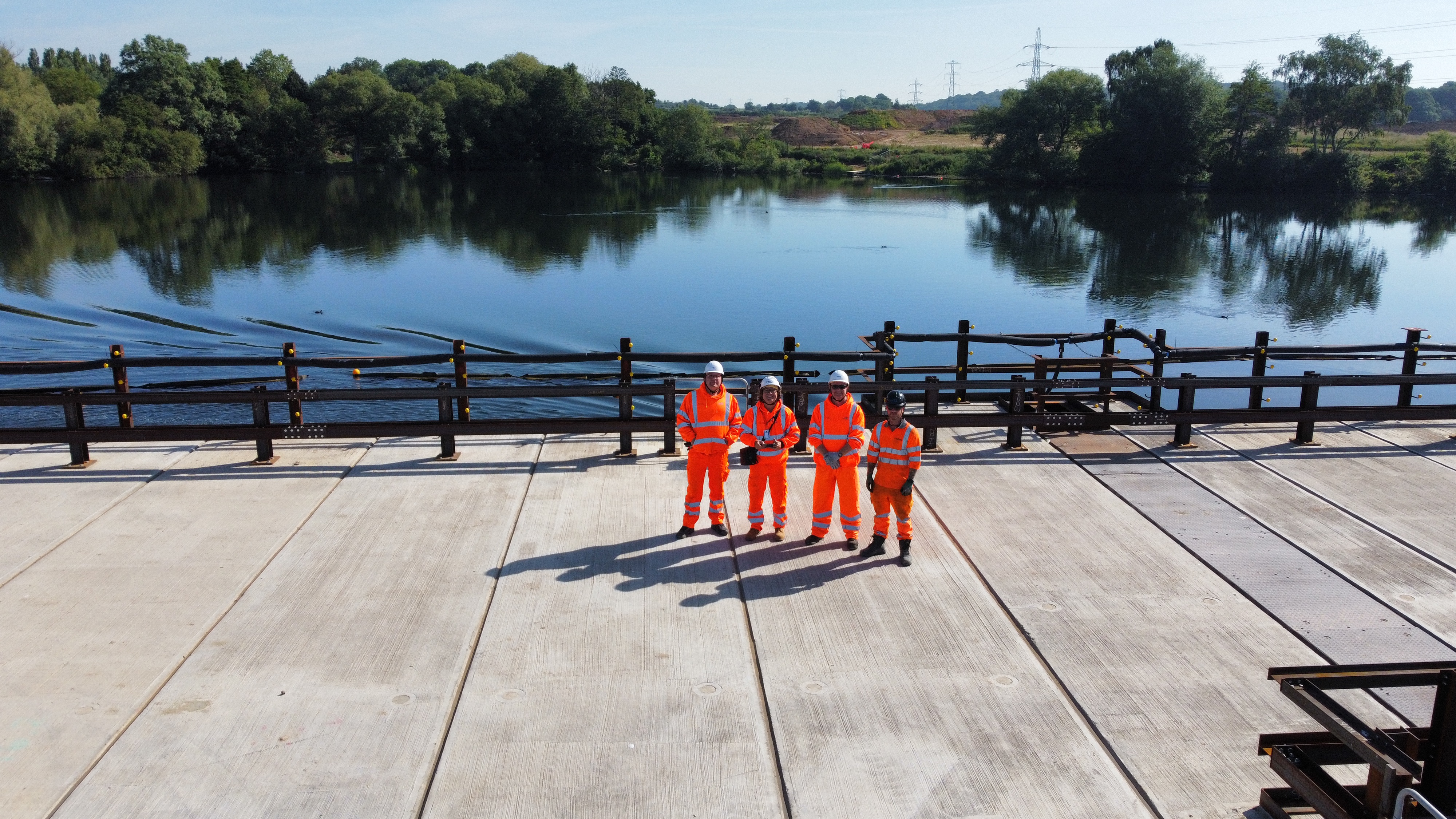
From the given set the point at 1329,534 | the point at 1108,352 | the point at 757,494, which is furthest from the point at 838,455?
the point at 1108,352

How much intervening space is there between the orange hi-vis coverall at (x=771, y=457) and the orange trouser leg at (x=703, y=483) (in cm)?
25

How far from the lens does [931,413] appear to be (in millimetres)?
11133

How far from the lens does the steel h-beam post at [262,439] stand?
10.6 meters

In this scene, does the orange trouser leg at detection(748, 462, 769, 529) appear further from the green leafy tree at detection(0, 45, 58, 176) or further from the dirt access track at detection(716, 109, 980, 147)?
the dirt access track at detection(716, 109, 980, 147)

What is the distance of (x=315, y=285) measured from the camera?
38031mm

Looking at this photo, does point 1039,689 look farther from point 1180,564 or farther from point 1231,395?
point 1231,395

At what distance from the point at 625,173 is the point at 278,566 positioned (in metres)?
94.5

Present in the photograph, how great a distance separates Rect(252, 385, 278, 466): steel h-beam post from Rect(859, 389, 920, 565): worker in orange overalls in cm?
620

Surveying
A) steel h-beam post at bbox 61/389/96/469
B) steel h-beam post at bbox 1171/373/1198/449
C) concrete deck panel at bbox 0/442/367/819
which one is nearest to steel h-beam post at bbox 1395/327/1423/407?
steel h-beam post at bbox 1171/373/1198/449

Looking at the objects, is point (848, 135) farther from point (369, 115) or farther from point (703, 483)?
point (703, 483)

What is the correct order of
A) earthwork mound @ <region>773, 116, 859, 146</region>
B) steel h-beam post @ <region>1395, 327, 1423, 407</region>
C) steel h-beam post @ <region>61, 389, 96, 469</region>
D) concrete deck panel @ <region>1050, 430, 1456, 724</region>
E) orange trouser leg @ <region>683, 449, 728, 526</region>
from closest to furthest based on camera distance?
concrete deck panel @ <region>1050, 430, 1456, 724</region> → orange trouser leg @ <region>683, 449, 728, 526</region> → steel h-beam post @ <region>61, 389, 96, 469</region> → steel h-beam post @ <region>1395, 327, 1423, 407</region> → earthwork mound @ <region>773, 116, 859, 146</region>

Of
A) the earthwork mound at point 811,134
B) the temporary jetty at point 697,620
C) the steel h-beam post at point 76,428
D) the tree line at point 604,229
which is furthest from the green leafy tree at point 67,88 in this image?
the temporary jetty at point 697,620

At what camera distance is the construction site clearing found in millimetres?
5492

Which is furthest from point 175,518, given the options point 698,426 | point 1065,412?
point 1065,412
